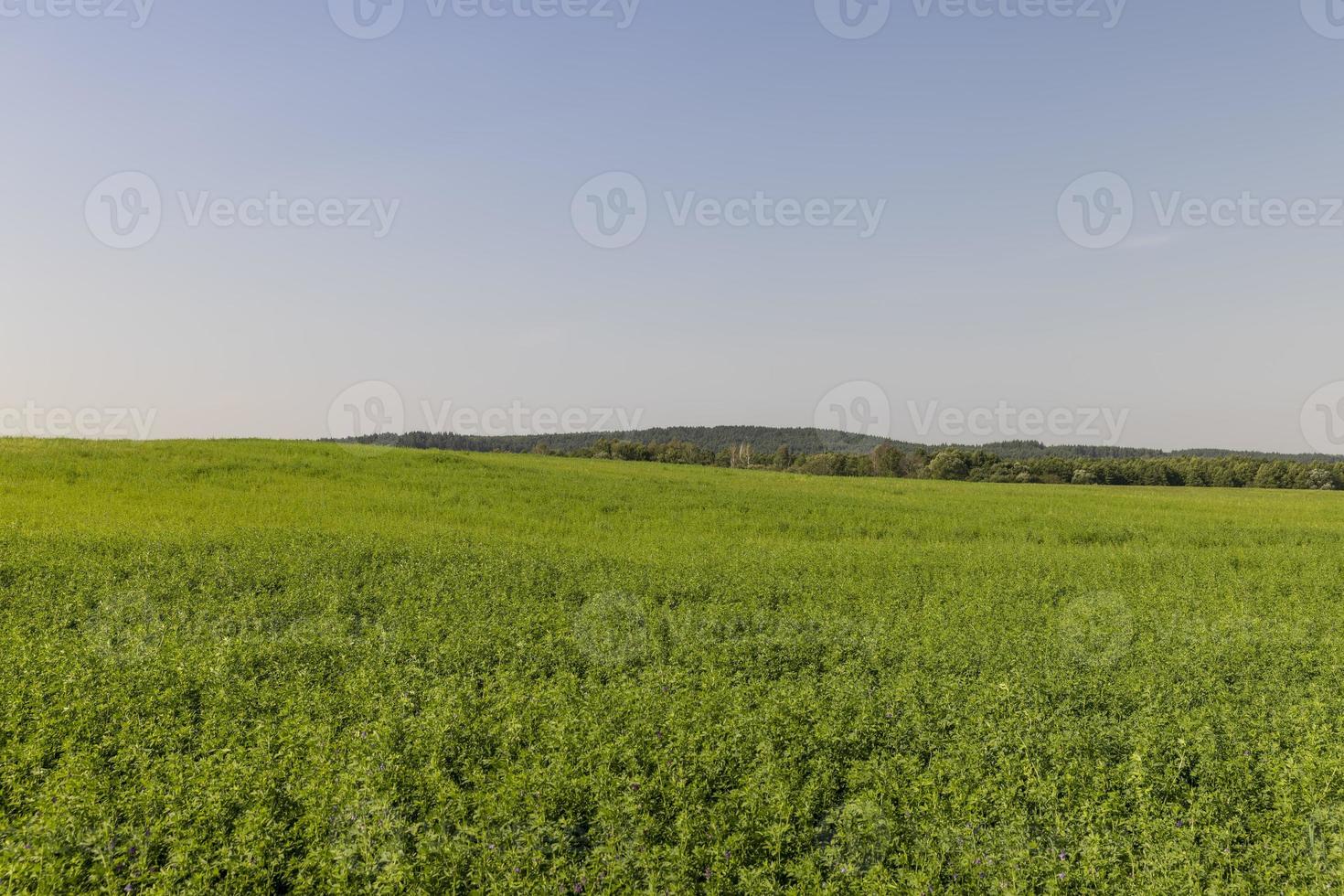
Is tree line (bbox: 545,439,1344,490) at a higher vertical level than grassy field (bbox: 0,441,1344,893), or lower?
higher

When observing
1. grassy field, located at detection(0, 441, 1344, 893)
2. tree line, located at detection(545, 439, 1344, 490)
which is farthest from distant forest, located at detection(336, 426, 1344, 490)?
grassy field, located at detection(0, 441, 1344, 893)

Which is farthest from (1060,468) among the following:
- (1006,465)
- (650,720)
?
(650,720)

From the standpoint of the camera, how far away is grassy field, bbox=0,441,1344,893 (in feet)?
18.4

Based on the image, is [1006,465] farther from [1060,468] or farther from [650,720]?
[650,720]

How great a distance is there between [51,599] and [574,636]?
10129 millimetres

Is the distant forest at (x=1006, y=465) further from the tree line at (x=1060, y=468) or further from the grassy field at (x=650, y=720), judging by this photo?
the grassy field at (x=650, y=720)

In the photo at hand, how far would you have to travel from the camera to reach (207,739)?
7305 mm

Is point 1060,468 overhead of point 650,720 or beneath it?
overhead

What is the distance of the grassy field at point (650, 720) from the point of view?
5594 mm

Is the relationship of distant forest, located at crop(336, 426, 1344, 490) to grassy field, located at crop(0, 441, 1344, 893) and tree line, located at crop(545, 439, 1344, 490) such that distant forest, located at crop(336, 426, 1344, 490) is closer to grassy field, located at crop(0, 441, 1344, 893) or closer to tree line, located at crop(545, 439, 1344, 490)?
tree line, located at crop(545, 439, 1344, 490)

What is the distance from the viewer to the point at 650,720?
7.70 metres

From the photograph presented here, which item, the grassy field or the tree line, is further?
the tree line

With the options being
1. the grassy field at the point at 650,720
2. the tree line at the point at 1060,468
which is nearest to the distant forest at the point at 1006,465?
the tree line at the point at 1060,468

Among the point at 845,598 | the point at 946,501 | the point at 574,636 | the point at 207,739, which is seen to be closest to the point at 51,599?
the point at 207,739
